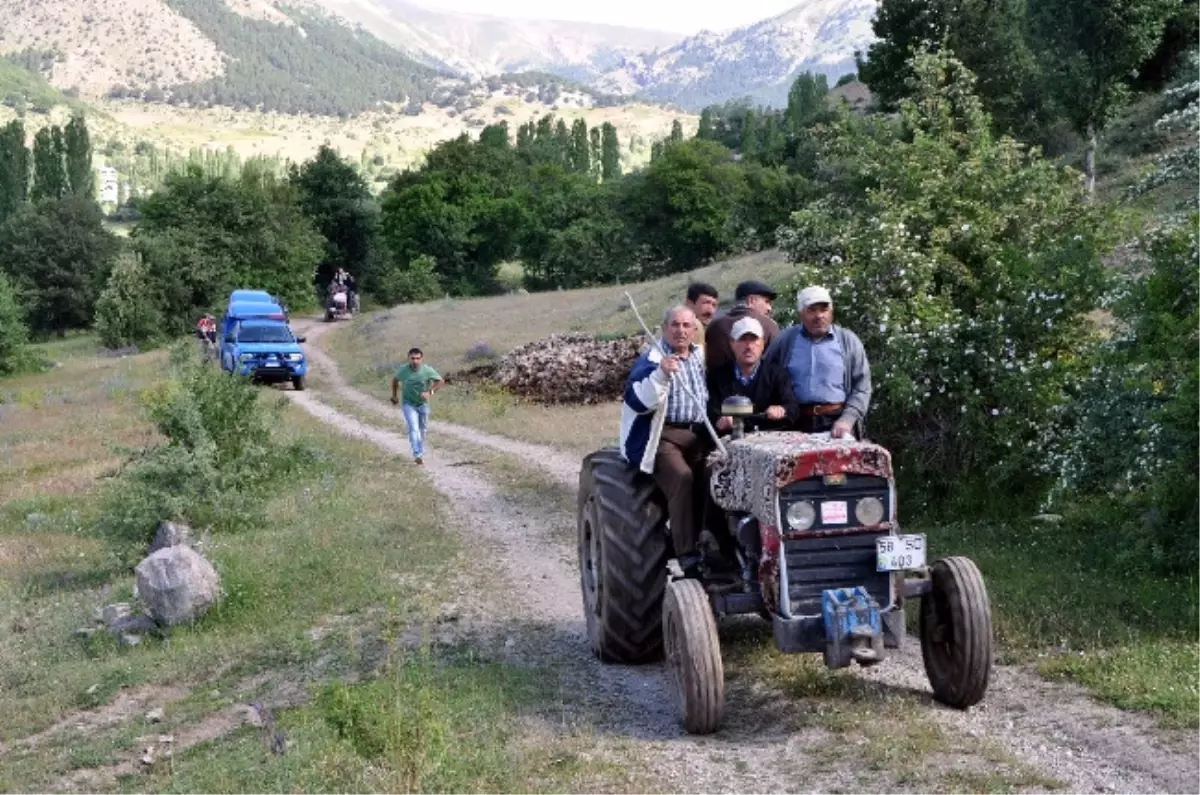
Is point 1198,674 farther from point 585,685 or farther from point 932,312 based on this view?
point 932,312

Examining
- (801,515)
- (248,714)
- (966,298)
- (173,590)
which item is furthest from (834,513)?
(173,590)

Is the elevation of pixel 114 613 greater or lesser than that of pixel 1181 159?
lesser

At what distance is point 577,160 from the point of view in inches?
4956

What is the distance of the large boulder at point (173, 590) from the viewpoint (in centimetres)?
1161

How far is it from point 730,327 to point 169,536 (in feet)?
28.4

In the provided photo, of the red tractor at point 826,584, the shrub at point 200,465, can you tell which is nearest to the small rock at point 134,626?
the shrub at point 200,465

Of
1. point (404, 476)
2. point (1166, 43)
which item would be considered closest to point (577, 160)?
point (1166, 43)

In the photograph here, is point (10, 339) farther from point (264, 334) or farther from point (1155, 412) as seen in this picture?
point (1155, 412)

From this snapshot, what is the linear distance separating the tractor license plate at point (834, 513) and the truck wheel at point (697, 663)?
86 cm

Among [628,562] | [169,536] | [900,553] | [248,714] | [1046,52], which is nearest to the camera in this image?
[900,553]

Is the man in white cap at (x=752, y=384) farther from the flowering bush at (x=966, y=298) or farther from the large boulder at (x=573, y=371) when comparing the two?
the large boulder at (x=573, y=371)

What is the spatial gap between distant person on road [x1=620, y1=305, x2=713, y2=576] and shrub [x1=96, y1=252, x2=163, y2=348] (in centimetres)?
5650

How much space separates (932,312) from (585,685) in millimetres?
6056

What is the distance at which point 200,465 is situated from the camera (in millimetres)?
16094
